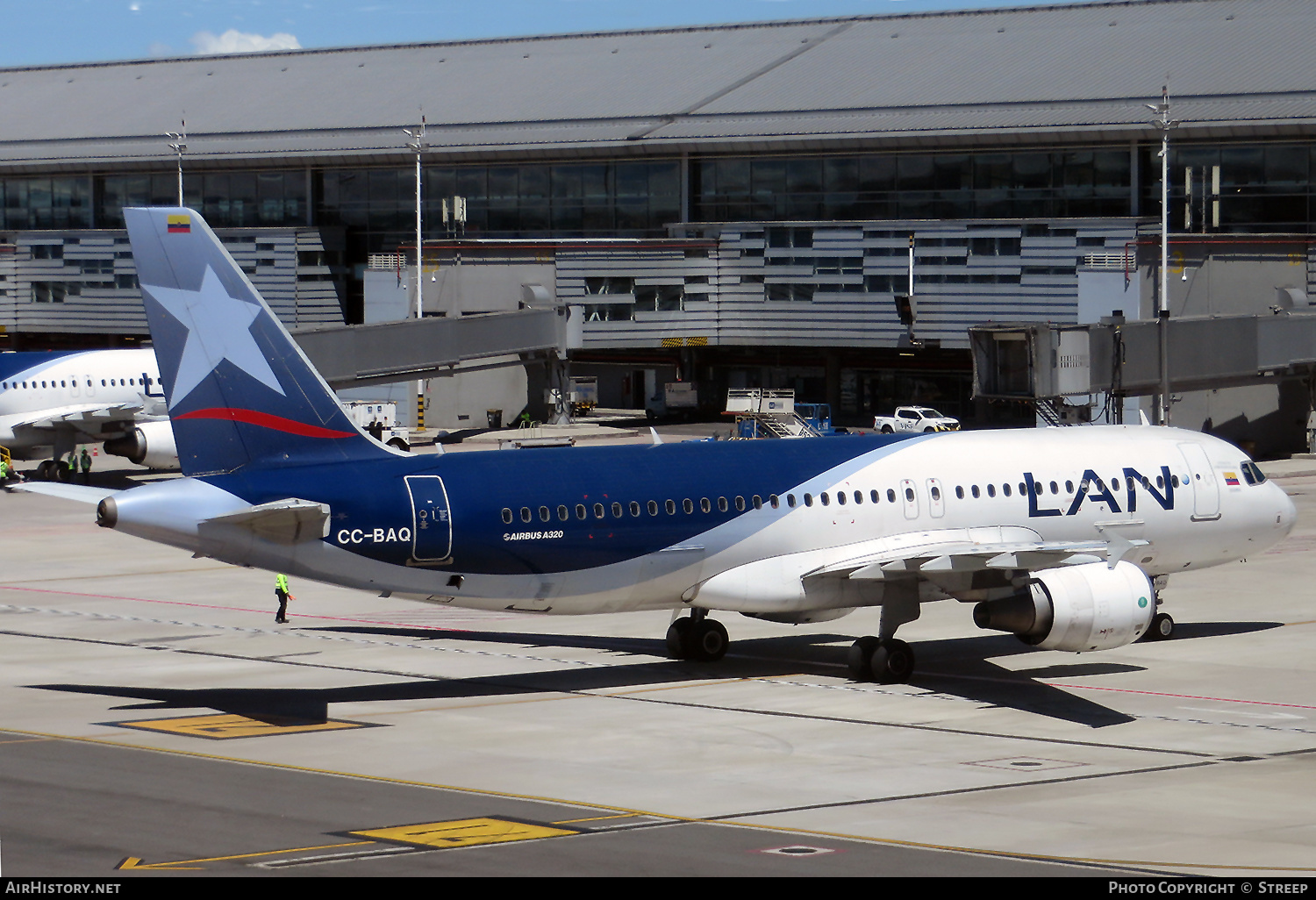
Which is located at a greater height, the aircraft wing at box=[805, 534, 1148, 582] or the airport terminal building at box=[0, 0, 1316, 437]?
the airport terminal building at box=[0, 0, 1316, 437]

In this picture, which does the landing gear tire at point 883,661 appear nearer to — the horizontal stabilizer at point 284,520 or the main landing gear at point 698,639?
the main landing gear at point 698,639

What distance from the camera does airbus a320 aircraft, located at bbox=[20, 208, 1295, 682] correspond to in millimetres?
31875

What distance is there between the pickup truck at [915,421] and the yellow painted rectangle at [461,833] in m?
78.2

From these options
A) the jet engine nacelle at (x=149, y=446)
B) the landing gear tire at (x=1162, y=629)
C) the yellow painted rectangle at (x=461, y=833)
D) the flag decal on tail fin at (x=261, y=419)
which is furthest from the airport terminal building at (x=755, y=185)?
the yellow painted rectangle at (x=461, y=833)

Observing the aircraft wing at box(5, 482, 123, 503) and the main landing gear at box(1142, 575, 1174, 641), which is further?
the main landing gear at box(1142, 575, 1174, 641)

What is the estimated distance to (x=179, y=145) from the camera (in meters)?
124

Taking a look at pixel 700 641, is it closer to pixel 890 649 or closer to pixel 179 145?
pixel 890 649

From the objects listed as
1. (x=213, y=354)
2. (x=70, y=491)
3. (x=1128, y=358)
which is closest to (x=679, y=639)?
(x=213, y=354)

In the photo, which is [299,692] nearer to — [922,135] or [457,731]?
[457,731]

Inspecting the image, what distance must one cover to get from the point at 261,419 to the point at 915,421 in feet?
242

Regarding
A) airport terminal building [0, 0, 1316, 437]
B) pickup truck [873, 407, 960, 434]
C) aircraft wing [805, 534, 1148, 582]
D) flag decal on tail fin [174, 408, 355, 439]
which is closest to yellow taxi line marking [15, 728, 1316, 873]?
flag decal on tail fin [174, 408, 355, 439]

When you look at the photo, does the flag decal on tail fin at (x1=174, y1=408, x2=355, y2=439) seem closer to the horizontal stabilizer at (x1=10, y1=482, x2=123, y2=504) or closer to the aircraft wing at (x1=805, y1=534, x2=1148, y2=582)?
the horizontal stabilizer at (x1=10, y1=482, x2=123, y2=504)

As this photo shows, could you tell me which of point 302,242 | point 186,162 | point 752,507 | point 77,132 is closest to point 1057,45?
point 302,242

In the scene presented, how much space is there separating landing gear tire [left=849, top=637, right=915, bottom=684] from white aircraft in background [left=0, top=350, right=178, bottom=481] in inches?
1916
